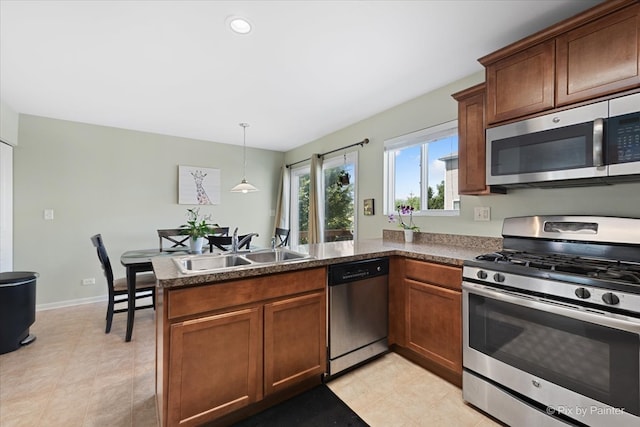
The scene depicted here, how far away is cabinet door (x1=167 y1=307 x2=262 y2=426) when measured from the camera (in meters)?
1.37

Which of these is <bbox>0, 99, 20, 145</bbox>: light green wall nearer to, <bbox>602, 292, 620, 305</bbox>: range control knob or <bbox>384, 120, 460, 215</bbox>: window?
<bbox>384, 120, 460, 215</bbox>: window

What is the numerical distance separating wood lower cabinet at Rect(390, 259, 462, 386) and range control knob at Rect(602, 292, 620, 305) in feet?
2.29

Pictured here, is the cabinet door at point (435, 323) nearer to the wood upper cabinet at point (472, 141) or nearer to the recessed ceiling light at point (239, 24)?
the wood upper cabinet at point (472, 141)

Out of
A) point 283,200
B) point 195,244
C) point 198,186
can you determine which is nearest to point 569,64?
point 195,244

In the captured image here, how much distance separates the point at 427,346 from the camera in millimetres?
2049

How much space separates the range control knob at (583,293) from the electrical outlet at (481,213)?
109 centimetres

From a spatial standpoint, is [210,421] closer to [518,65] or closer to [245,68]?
[245,68]

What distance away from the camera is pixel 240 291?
1.53 m

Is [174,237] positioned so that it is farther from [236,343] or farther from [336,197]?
[236,343]

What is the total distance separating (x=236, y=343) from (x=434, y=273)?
1376 millimetres

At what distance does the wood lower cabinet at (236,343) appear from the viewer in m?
1.37

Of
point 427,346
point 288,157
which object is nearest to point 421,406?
point 427,346

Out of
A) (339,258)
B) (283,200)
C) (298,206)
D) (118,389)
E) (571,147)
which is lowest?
(118,389)

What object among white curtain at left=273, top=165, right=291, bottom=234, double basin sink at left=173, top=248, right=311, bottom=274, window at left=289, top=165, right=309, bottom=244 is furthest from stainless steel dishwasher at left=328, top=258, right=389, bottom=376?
white curtain at left=273, top=165, right=291, bottom=234
